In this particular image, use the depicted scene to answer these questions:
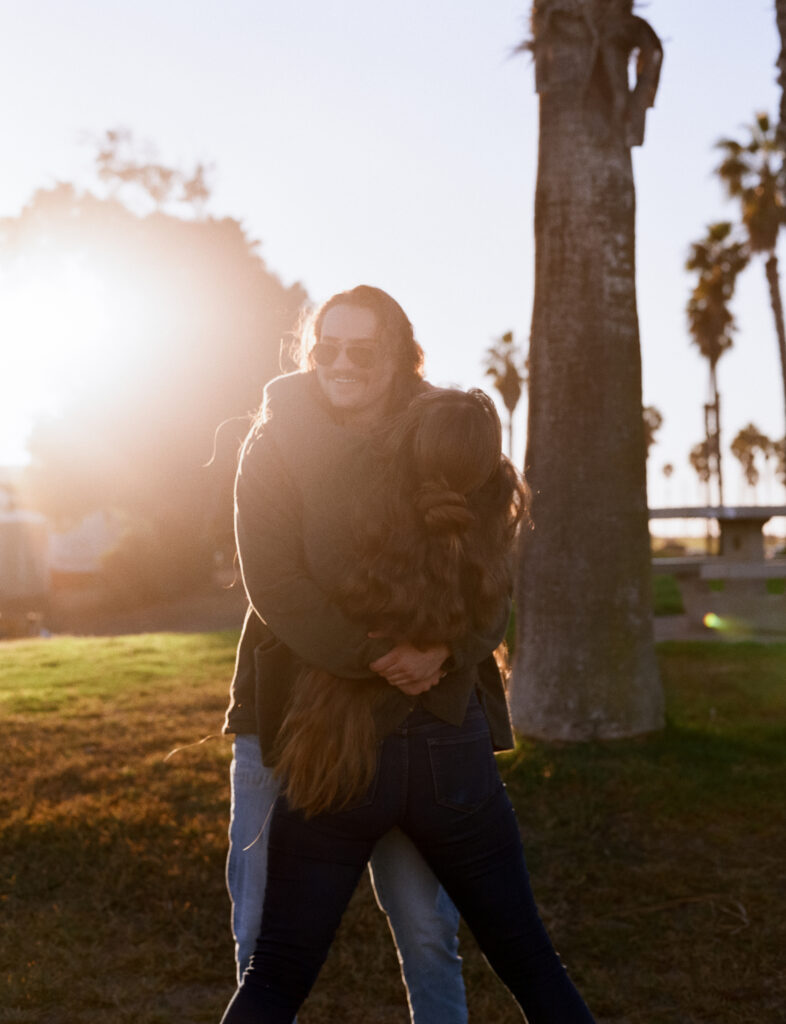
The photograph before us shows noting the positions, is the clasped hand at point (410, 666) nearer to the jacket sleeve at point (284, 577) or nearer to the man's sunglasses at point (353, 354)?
the jacket sleeve at point (284, 577)

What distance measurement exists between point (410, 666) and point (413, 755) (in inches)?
7.4

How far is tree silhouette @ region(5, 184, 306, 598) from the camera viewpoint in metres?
30.6

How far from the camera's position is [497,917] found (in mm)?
2150

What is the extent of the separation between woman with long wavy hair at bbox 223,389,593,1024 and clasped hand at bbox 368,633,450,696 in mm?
15

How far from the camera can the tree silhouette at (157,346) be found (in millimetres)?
30562

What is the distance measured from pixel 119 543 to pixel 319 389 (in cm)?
2783

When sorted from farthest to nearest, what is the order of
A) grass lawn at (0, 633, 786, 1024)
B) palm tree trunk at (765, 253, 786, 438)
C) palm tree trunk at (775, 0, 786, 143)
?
palm tree trunk at (765, 253, 786, 438), palm tree trunk at (775, 0, 786, 143), grass lawn at (0, 633, 786, 1024)

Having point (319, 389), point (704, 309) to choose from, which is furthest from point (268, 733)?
point (704, 309)

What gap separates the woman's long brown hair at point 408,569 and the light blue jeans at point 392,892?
280mm

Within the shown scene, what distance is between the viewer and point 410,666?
2.14 m

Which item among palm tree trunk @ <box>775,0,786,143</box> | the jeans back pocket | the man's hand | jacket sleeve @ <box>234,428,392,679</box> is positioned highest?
palm tree trunk @ <box>775,0,786,143</box>

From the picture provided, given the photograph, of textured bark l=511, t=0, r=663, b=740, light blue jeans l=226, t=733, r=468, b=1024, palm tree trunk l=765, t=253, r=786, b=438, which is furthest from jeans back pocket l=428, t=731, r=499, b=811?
palm tree trunk l=765, t=253, r=786, b=438

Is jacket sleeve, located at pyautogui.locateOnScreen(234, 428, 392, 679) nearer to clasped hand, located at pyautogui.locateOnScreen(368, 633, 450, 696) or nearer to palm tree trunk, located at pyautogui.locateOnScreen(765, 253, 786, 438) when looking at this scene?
clasped hand, located at pyautogui.locateOnScreen(368, 633, 450, 696)

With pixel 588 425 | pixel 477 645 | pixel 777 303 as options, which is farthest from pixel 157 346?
pixel 477 645
